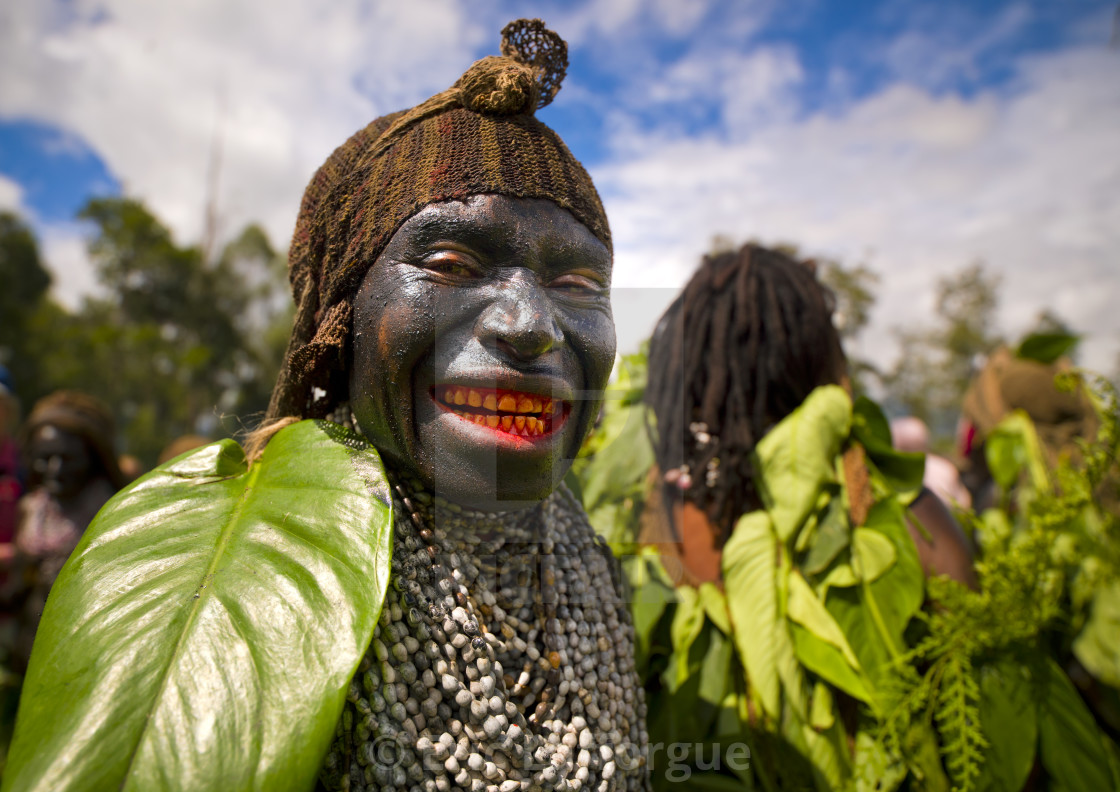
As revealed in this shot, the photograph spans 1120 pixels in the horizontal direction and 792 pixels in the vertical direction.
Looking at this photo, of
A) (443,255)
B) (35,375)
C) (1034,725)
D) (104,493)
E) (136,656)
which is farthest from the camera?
(35,375)

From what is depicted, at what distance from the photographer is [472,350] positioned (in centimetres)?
123

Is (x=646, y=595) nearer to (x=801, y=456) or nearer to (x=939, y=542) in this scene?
(x=801, y=456)

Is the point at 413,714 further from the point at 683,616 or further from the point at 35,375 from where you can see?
the point at 35,375

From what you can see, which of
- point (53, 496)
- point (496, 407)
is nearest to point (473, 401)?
point (496, 407)

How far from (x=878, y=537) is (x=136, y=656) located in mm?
1800

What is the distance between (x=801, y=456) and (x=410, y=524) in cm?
126

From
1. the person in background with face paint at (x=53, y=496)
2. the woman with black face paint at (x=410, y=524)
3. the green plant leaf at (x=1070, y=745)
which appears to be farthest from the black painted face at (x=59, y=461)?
the green plant leaf at (x=1070, y=745)

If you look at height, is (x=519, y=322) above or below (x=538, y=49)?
below

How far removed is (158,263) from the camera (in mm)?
18578

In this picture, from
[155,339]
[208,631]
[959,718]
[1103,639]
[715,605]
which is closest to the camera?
[208,631]

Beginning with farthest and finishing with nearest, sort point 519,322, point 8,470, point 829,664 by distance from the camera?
point 8,470, point 829,664, point 519,322

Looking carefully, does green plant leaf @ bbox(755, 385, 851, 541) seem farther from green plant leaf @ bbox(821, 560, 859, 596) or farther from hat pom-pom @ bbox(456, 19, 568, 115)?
hat pom-pom @ bbox(456, 19, 568, 115)

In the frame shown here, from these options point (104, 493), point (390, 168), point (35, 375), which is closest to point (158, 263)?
point (35, 375)

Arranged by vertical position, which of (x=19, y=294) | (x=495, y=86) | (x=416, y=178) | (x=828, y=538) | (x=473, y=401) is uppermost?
(x=19, y=294)
